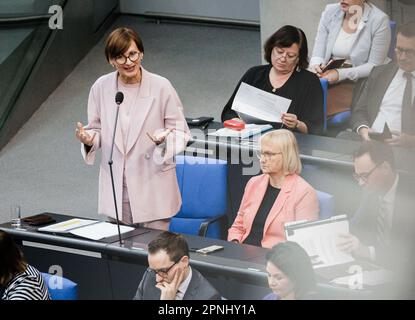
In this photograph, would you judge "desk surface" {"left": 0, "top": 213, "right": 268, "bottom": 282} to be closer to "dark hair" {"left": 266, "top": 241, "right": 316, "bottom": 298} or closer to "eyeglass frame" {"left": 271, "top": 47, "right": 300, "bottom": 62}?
"dark hair" {"left": 266, "top": 241, "right": 316, "bottom": 298}

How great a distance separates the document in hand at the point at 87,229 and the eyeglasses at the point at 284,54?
1496 millimetres

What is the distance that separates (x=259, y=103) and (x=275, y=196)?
1046 mm

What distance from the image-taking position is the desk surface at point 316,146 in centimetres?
602

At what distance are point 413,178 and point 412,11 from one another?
4371 millimetres

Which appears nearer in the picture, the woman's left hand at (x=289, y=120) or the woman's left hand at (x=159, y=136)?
the woman's left hand at (x=159, y=136)

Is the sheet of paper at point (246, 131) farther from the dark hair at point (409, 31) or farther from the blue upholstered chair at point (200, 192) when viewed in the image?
the dark hair at point (409, 31)

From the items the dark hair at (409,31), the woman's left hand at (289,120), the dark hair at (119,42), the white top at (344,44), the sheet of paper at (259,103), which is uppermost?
the white top at (344,44)

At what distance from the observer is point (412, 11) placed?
9102mm

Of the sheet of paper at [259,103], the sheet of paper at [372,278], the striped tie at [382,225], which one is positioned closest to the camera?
the sheet of paper at [372,278]

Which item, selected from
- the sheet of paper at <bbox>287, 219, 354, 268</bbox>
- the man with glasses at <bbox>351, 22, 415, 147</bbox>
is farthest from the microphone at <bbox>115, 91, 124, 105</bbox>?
the man with glasses at <bbox>351, 22, 415, 147</bbox>

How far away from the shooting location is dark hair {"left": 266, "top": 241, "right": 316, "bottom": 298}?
4129 millimetres

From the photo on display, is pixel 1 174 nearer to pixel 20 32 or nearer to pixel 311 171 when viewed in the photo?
pixel 20 32
